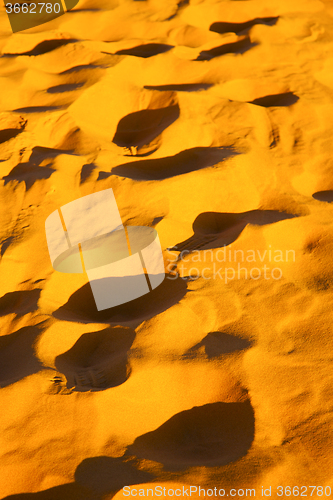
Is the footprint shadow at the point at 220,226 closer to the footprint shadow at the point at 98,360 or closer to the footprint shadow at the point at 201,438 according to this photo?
the footprint shadow at the point at 98,360

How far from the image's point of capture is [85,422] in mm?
1233

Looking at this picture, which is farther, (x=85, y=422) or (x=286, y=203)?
(x=286, y=203)

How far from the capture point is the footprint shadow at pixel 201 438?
118 centimetres

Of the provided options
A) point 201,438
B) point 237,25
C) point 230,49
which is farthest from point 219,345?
point 237,25

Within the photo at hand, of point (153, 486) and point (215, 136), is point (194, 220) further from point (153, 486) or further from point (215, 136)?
point (153, 486)

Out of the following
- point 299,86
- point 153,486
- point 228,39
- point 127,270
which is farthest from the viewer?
point 228,39

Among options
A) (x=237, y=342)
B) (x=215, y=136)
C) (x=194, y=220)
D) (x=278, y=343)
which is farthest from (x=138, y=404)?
(x=215, y=136)

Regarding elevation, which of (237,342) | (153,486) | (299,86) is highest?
(299,86)

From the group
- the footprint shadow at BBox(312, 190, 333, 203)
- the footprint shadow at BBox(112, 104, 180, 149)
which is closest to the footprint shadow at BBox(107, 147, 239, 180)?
the footprint shadow at BBox(112, 104, 180, 149)

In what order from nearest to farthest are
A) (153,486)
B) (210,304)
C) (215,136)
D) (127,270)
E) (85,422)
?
(153,486)
(85,422)
(210,304)
(127,270)
(215,136)

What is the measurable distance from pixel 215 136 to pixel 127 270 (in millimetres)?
1062

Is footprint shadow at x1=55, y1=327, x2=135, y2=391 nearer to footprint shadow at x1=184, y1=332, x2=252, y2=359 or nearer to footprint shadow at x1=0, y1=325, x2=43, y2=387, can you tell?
footprint shadow at x1=0, y1=325, x2=43, y2=387

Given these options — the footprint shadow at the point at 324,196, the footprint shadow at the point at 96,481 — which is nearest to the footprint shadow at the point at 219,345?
the footprint shadow at the point at 96,481

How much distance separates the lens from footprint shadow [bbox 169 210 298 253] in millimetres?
1734
